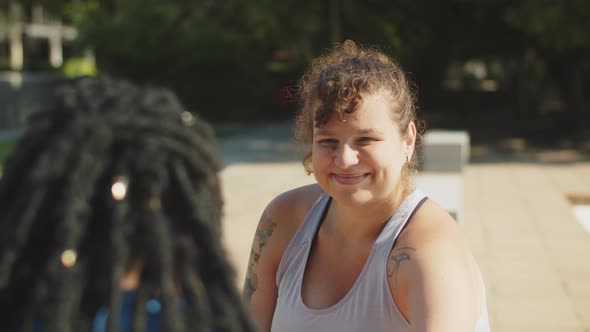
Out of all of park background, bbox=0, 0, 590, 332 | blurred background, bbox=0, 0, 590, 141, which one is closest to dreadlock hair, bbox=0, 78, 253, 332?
park background, bbox=0, 0, 590, 332

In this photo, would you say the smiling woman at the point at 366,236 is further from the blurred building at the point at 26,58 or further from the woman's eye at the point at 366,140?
the blurred building at the point at 26,58

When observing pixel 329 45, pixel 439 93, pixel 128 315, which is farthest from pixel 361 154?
pixel 439 93

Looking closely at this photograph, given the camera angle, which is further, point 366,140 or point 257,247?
point 257,247

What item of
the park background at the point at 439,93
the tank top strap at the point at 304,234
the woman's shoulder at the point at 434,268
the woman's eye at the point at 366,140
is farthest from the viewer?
the park background at the point at 439,93

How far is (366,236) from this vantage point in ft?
7.63

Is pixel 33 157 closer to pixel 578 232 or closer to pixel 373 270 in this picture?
pixel 373 270

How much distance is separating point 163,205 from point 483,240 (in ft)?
20.4

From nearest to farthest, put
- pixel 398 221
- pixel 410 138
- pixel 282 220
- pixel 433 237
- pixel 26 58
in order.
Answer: pixel 433 237, pixel 398 221, pixel 410 138, pixel 282 220, pixel 26 58

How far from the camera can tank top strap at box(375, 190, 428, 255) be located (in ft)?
7.21

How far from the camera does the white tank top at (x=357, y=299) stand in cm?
211

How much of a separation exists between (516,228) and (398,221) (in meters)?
5.68

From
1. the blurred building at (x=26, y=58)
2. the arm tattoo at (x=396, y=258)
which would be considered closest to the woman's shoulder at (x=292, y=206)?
the arm tattoo at (x=396, y=258)

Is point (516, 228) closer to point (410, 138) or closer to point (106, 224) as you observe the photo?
point (410, 138)

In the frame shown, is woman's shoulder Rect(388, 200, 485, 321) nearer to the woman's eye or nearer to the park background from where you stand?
the woman's eye
